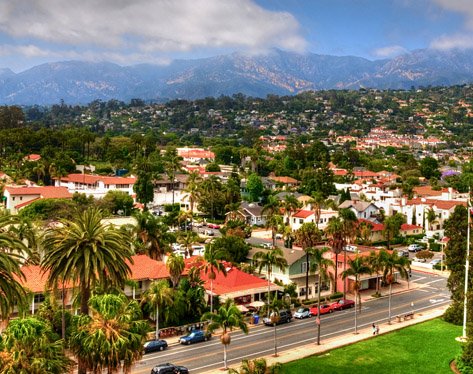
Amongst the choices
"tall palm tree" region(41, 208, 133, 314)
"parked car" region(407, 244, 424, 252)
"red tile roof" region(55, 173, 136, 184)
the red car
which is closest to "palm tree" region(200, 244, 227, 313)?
the red car

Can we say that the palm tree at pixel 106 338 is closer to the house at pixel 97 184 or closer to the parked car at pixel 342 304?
the parked car at pixel 342 304

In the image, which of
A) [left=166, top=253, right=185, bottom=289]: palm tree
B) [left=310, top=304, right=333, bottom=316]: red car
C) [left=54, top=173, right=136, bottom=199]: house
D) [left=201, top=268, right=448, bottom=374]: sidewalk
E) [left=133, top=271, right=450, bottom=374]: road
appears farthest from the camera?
[left=54, top=173, right=136, bottom=199]: house

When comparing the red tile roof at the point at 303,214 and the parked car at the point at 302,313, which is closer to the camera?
the parked car at the point at 302,313

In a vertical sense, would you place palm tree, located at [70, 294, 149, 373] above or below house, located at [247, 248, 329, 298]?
above

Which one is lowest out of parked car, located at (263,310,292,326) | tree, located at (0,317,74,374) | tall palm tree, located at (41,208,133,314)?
parked car, located at (263,310,292,326)

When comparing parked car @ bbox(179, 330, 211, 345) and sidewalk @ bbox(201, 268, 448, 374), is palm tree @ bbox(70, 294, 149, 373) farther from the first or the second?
parked car @ bbox(179, 330, 211, 345)

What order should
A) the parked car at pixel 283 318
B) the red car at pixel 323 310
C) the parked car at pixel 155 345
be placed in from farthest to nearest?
the red car at pixel 323 310 → the parked car at pixel 283 318 → the parked car at pixel 155 345

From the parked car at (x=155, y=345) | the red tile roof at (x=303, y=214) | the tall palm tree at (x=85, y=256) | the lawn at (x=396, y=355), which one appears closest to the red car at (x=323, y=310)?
the lawn at (x=396, y=355)
